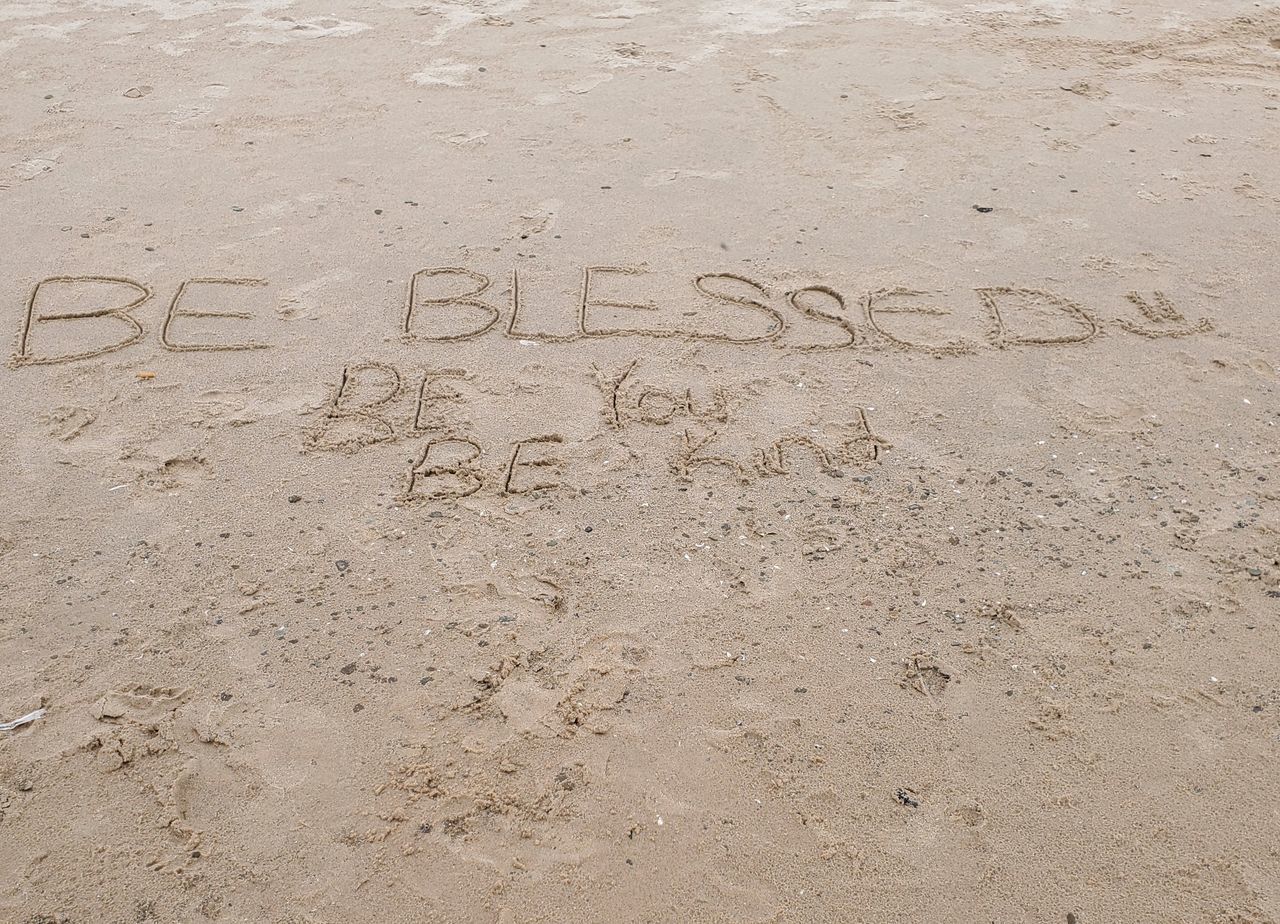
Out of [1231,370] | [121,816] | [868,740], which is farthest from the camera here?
[1231,370]

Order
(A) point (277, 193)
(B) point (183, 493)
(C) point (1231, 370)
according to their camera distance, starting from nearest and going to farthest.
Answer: (B) point (183, 493) < (C) point (1231, 370) < (A) point (277, 193)

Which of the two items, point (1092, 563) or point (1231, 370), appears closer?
point (1092, 563)

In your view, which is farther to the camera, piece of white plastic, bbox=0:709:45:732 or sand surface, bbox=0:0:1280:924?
piece of white plastic, bbox=0:709:45:732

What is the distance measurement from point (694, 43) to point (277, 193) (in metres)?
3.19

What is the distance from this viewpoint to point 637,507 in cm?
338

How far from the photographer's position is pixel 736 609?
302 centimetres

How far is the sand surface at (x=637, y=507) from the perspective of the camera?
7.97 ft

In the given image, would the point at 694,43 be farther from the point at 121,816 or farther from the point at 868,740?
the point at 121,816

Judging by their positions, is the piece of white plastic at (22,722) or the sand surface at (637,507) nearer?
the sand surface at (637,507)

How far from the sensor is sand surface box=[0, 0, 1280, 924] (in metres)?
2.43

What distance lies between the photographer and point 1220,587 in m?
3.10

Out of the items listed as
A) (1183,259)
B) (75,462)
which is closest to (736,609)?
(75,462)

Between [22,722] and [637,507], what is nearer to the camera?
[22,722]

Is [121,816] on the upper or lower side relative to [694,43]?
lower
